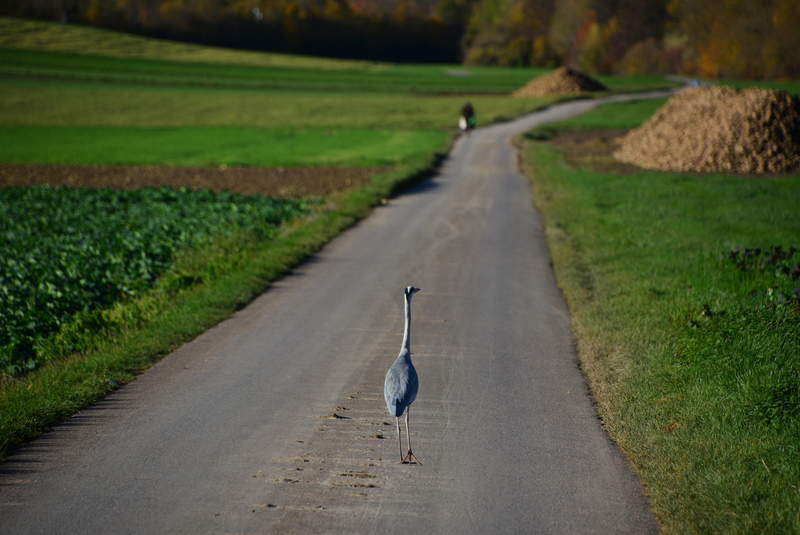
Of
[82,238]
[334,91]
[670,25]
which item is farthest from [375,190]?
[670,25]

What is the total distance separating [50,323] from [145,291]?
2.03 m

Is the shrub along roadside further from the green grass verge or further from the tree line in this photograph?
the tree line

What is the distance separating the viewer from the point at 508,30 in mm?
132625

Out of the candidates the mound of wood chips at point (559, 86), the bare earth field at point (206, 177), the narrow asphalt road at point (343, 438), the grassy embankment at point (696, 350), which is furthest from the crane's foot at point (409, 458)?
the mound of wood chips at point (559, 86)

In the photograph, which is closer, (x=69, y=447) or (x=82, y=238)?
(x=69, y=447)

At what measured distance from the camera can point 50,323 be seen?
10.3 metres

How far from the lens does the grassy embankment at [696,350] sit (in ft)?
17.6

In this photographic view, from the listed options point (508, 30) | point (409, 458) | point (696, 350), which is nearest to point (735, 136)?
point (696, 350)

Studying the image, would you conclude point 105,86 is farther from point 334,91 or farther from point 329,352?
point 329,352

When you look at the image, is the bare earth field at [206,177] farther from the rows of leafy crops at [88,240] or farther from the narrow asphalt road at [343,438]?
the narrow asphalt road at [343,438]

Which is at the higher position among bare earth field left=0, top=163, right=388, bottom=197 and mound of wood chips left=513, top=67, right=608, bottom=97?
mound of wood chips left=513, top=67, right=608, bottom=97

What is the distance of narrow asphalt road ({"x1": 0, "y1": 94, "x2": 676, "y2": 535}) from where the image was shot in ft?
17.1

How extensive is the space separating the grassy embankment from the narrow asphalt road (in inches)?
17.7

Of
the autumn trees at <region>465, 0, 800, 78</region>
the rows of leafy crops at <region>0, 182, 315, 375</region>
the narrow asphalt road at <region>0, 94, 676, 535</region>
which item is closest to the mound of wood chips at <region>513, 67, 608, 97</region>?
the autumn trees at <region>465, 0, 800, 78</region>
